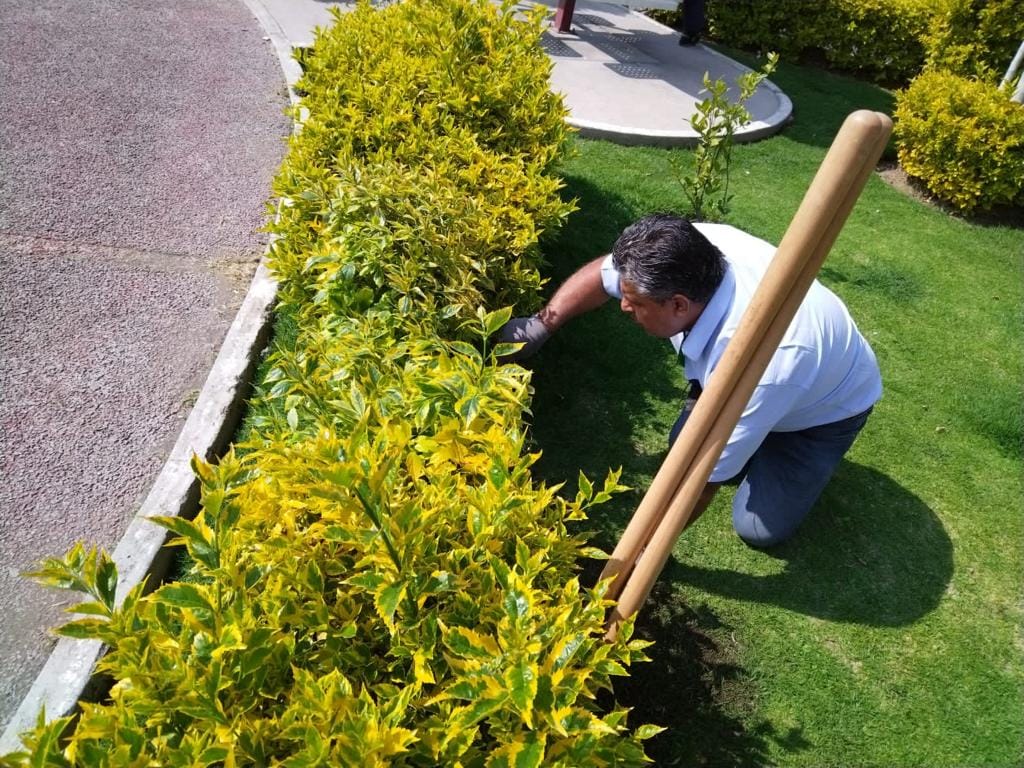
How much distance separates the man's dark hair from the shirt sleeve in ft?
0.92

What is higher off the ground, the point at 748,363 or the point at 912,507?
the point at 748,363

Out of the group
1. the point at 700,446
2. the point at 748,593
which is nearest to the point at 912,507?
the point at 748,593

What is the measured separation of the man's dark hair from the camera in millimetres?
2555

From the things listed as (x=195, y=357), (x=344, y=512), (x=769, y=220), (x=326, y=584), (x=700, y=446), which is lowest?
(x=195, y=357)

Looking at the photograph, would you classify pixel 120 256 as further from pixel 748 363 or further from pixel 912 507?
pixel 912 507

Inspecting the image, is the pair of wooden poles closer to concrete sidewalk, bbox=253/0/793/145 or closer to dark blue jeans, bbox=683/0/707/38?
concrete sidewalk, bbox=253/0/793/145

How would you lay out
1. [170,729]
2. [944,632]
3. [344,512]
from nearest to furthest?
[170,729] → [344,512] → [944,632]

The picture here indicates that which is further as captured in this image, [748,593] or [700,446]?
[748,593]

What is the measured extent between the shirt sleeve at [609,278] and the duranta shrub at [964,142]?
5.60 meters

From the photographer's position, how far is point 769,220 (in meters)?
6.26

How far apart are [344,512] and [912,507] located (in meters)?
3.57

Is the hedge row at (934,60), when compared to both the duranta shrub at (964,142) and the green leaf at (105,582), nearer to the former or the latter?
the duranta shrub at (964,142)

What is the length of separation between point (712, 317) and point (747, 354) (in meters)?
0.97

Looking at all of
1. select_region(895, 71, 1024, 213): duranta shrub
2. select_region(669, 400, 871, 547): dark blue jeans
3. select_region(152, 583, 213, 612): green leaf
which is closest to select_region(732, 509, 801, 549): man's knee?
select_region(669, 400, 871, 547): dark blue jeans
